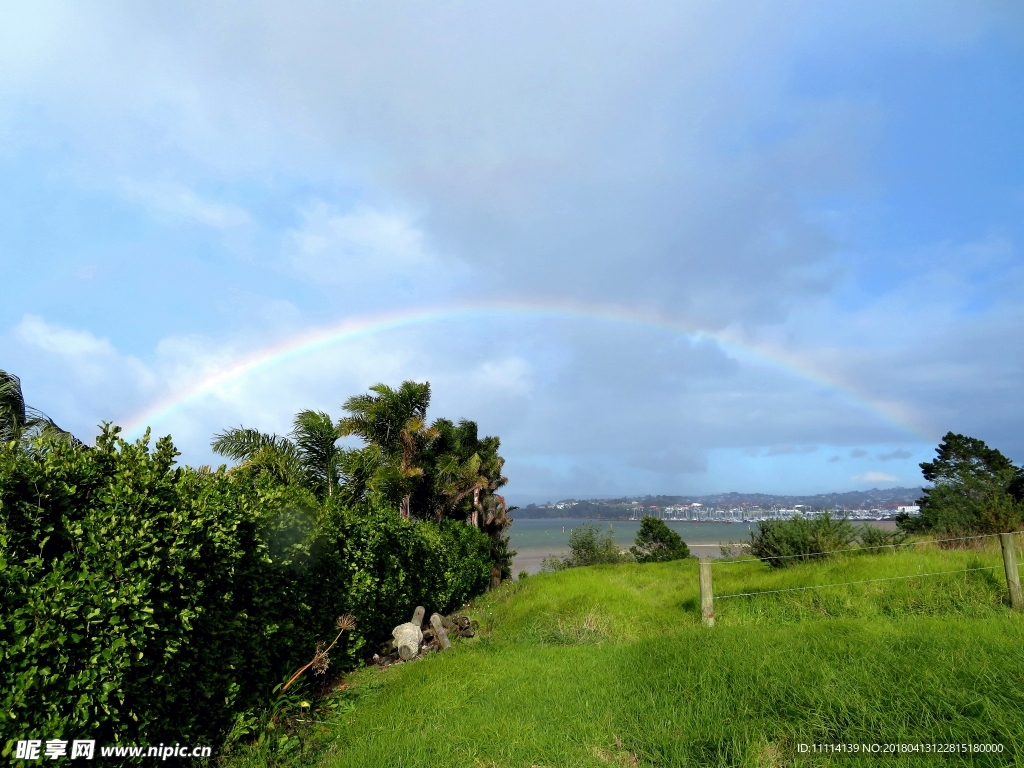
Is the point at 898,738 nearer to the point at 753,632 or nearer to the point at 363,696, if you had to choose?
the point at 753,632

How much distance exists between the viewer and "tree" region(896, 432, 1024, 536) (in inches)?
Result: 758

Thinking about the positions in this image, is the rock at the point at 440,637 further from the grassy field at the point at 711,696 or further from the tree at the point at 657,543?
the tree at the point at 657,543

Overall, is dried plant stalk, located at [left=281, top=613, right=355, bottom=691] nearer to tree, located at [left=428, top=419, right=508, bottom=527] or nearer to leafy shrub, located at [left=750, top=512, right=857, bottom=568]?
leafy shrub, located at [left=750, top=512, right=857, bottom=568]

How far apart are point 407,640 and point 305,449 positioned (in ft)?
23.7

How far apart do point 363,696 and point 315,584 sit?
1.47 metres

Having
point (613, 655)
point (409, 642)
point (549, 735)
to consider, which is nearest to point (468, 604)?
point (409, 642)

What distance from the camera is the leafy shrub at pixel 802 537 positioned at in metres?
14.0

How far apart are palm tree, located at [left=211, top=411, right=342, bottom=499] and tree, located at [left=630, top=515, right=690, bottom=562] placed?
20.5 meters

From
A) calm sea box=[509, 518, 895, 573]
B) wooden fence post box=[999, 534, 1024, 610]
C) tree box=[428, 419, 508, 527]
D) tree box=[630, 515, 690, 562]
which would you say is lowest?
calm sea box=[509, 518, 895, 573]

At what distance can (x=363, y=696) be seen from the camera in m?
6.94

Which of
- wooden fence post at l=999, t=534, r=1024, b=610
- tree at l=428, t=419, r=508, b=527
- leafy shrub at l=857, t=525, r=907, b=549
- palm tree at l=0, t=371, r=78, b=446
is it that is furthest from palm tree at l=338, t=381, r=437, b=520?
wooden fence post at l=999, t=534, r=1024, b=610

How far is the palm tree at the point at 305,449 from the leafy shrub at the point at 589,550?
66.7 feet

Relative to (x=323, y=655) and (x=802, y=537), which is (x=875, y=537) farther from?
(x=323, y=655)

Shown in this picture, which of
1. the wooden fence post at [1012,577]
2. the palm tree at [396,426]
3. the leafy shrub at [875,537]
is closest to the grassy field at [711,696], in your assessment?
the wooden fence post at [1012,577]
